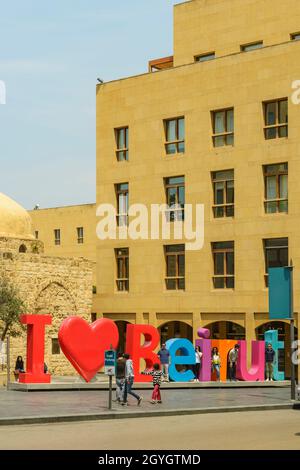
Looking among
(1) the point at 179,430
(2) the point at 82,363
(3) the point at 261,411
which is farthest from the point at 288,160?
(1) the point at 179,430

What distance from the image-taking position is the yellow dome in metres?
60.2

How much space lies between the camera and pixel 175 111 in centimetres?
5006

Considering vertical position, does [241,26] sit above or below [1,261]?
above

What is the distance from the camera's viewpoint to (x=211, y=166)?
48.3m

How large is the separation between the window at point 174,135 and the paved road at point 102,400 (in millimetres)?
15696

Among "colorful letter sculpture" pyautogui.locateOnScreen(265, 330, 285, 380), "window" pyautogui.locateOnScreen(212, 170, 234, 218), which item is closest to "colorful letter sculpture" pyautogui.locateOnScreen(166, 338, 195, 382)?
"colorful letter sculpture" pyautogui.locateOnScreen(265, 330, 285, 380)

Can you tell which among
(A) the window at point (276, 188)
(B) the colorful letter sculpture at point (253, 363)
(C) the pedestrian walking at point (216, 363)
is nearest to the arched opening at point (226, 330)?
(B) the colorful letter sculpture at point (253, 363)

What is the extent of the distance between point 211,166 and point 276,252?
573cm

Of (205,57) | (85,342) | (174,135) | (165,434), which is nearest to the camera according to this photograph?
(165,434)

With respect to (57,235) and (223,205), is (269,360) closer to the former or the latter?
(223,205)

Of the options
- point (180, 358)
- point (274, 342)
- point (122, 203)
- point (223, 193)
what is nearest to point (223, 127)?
point (223, 193)

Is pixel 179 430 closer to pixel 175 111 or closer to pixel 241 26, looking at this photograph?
pixel 175 111

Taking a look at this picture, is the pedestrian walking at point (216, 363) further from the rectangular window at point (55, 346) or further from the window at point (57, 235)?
the window at point (57, 235)

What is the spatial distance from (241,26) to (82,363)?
74.4 feet
